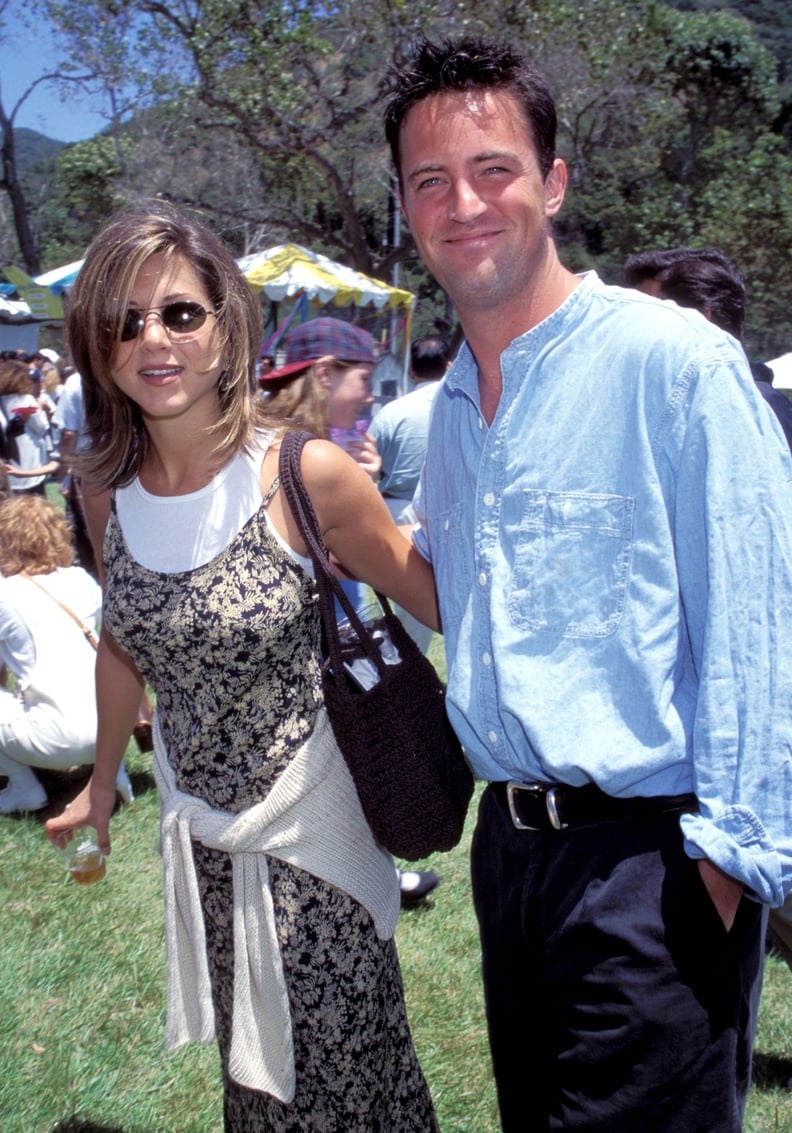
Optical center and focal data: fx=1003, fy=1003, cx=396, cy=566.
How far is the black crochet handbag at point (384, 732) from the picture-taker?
1929 mm

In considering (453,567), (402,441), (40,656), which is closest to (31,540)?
(40,656)

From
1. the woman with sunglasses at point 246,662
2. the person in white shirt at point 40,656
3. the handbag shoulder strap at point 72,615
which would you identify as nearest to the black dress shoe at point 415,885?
the person in white shirt at point 40,656

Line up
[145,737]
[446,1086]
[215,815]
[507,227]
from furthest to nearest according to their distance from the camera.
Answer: [145,737]
[446,1086]
[215,815]
[507,227]

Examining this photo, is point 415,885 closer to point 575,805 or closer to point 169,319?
point 575,805

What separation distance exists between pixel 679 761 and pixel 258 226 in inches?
977

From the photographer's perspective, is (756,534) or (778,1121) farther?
(778,1121)

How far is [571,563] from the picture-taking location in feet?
4.96

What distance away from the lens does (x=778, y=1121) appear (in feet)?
8.89

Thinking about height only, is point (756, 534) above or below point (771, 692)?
above

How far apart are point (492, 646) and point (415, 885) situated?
8.31 feet

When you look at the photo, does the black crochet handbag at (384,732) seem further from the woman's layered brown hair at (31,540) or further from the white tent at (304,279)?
the white tent at (304,279)

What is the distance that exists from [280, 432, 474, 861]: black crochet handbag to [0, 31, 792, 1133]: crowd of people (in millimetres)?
62

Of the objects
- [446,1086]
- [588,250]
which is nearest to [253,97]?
[446,1086]

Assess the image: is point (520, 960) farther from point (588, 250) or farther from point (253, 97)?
point (588, 250)
